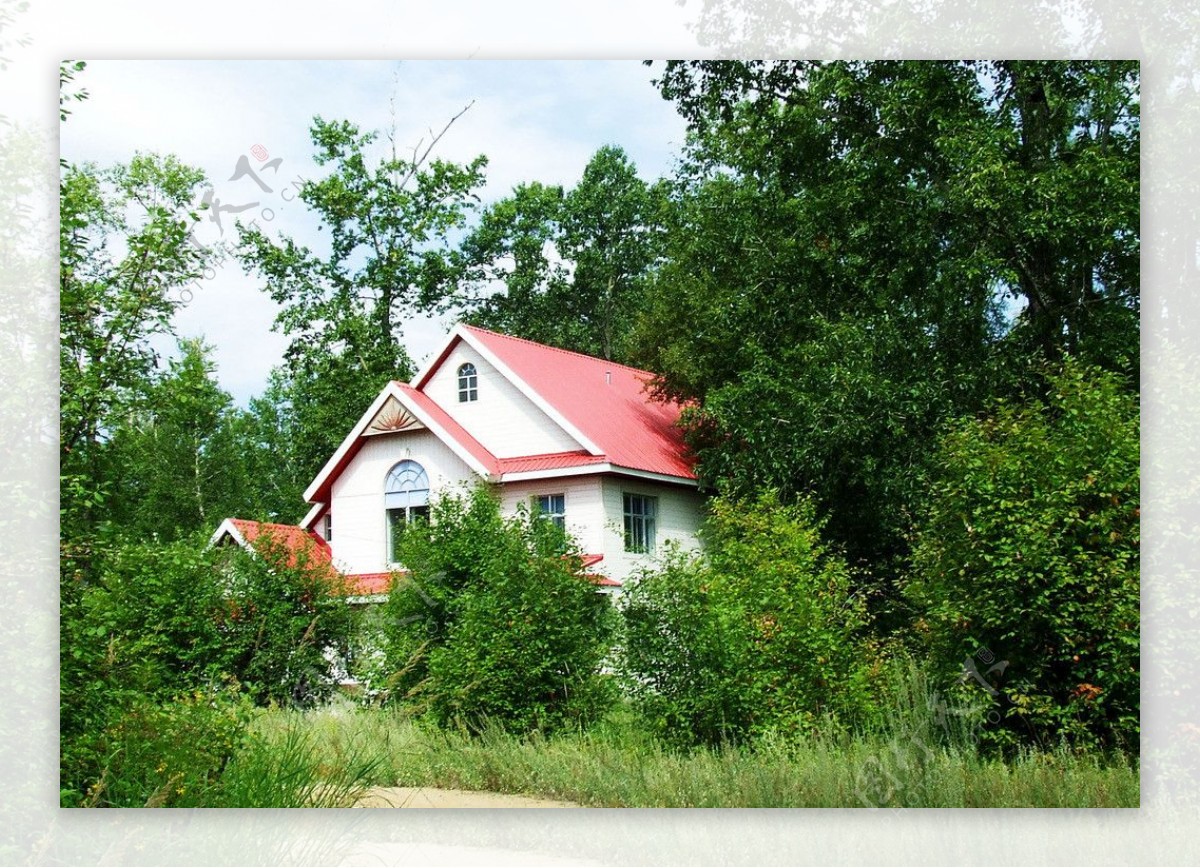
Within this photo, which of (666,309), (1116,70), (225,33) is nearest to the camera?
(225,33)

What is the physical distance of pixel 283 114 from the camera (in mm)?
7914

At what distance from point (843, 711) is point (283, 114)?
18.6 ft

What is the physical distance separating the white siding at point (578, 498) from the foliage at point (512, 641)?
1.62 meters

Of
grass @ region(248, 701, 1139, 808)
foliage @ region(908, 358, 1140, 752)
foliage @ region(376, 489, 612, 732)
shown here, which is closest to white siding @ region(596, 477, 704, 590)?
foliage @ region(376, 489, 612, 732)

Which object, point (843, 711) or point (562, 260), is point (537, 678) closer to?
point (843, 711)

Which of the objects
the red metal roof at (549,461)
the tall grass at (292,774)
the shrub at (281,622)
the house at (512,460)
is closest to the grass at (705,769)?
the tall grass at (292,774)

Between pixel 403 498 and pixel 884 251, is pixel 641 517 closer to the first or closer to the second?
pixel 403 498

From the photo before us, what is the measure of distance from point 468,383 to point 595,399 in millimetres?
1669

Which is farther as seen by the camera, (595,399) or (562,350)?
(595,399)

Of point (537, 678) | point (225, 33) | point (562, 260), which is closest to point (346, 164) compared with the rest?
point (225, 33)

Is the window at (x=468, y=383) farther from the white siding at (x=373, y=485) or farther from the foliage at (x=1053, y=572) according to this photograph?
the foliage at (x=1053, y=572)

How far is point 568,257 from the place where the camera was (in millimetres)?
10781

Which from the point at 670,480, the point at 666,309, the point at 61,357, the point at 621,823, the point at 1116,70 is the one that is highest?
the point at 1116,70

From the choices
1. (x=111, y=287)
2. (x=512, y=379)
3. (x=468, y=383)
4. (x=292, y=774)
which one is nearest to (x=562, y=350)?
(x=512, y=379)
